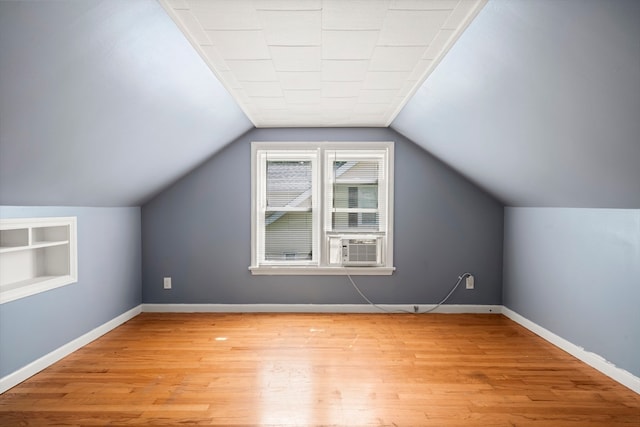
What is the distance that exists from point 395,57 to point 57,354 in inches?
134

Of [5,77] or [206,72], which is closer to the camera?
[5,77]

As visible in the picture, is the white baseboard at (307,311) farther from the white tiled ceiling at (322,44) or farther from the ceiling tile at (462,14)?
the ceiling tile at (462,14)

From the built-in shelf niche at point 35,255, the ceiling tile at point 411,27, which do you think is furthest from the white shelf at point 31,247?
the ceiling tile at point 411,27

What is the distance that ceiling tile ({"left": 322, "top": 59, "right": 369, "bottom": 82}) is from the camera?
2.63 metres

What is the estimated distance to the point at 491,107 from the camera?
263cm

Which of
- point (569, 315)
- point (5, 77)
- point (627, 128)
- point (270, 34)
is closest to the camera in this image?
point (5, 77)

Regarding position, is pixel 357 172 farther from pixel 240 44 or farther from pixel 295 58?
pixel 240 44

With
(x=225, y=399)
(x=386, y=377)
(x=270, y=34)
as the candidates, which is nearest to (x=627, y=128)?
(x=270, y=34)

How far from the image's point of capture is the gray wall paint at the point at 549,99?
5.37 ft

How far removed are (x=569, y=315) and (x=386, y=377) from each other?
176 centimetres

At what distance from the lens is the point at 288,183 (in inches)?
183

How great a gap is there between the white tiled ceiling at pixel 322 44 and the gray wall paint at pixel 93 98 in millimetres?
176

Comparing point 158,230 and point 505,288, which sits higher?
point 158,230

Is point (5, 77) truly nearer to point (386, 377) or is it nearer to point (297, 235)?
point (386, 377)
